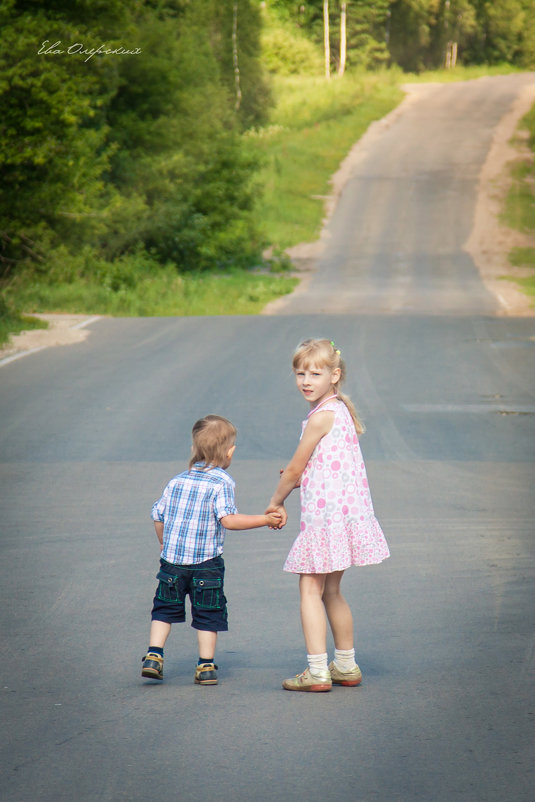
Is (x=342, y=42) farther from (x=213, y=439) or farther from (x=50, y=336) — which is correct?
(x=213, y=439)

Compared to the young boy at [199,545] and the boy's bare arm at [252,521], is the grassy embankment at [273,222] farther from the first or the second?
the boy's bare arm at [252,521]

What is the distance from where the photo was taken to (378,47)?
3996 inches

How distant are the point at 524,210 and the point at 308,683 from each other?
147 feet

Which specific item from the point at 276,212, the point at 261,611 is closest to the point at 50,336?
the point at 261,611

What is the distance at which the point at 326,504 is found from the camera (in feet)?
16.3

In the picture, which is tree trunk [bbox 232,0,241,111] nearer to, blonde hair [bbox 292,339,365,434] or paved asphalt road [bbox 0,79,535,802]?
paved asphalt road [bbox 0,79,535,802]

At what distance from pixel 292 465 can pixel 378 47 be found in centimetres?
10231

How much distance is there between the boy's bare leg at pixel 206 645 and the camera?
16.4 feet

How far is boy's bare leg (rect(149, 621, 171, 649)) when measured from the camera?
197 inches

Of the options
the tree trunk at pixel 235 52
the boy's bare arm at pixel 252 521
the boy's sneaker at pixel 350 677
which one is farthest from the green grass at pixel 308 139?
the boy's sneaker at pixel 350 677

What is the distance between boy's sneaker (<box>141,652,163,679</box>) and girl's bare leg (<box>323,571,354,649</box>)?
0.79 metres

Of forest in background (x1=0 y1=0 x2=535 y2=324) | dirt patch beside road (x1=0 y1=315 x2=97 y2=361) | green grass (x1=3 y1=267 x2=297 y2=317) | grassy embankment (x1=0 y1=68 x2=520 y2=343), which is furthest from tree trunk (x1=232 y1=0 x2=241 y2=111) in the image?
dirt patch beside road (x1=0 y1=315 x2=97 y2=361)

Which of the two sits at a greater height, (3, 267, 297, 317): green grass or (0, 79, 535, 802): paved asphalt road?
(0, 79, 535, 802): paved asphalt road

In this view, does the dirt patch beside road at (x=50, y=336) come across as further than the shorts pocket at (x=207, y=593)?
Yes
